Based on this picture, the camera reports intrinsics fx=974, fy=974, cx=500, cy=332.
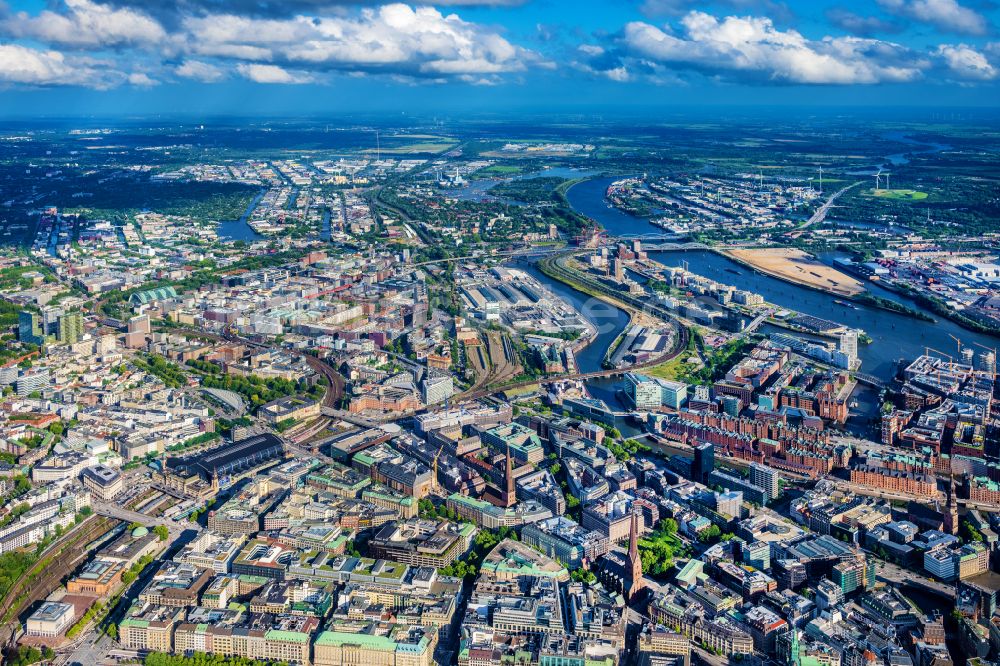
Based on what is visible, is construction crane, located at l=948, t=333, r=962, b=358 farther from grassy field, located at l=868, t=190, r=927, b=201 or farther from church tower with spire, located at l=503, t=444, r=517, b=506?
grassy field, located at l=868, t=190, r=927, b=201

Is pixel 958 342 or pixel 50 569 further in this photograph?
pixel 958 342

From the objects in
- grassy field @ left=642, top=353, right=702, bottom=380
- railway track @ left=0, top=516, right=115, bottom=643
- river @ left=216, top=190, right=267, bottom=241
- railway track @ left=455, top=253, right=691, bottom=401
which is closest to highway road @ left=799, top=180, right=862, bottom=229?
railway track @ left=455, top=253, right=691, bottom=401

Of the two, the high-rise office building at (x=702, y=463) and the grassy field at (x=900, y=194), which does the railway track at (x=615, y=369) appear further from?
the grassy field at (x=900, y=194)

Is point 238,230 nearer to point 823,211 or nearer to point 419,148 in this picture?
point 823,211

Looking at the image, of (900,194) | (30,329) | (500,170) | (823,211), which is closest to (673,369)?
(30,329)

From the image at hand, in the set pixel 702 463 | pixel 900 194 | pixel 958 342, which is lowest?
pixel 702 463
